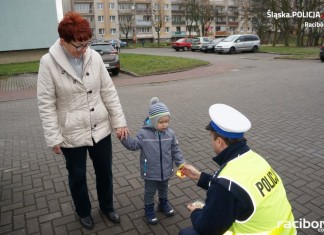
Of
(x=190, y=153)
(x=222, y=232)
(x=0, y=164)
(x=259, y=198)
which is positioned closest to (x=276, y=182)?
(x=259, y=198)

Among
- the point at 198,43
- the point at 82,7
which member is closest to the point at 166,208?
the point at 198,43

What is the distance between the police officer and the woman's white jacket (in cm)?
140

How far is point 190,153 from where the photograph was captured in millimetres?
5152

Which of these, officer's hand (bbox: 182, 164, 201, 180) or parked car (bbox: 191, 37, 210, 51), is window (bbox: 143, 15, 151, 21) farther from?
officer's hand (bbox: 182, 164, 201, 180)

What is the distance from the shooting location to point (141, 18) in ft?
255

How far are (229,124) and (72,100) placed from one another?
1.55 m

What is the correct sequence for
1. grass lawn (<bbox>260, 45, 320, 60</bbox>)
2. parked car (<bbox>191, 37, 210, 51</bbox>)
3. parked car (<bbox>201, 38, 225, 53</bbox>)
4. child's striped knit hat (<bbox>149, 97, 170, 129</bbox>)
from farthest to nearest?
parked car (<bbox>191, 37, 210, 51</bbox>) → parked car (<bbox>201, 38, 225, 53</bbox>) → grass lawn (<bbox>260, 45, 320, 60</bbox>) → child's striped knit hat (<bbox>149, 97, 170, 129</bbox>)

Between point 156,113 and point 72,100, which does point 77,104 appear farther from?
point 156,113

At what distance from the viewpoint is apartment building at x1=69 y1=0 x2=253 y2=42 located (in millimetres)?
72500

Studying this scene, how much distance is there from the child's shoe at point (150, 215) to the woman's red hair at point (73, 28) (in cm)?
179

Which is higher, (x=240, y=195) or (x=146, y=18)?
(x=146, y=18)

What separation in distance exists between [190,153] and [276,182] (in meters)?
3.39

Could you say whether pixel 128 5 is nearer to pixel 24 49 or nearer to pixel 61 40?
pixel 24 49

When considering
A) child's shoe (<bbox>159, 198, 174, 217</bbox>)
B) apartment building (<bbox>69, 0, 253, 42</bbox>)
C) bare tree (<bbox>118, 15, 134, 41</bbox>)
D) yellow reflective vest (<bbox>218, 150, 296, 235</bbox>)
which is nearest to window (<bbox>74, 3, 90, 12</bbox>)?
apartment building (<bbox>69, 0, 253, 42</bbox>)
